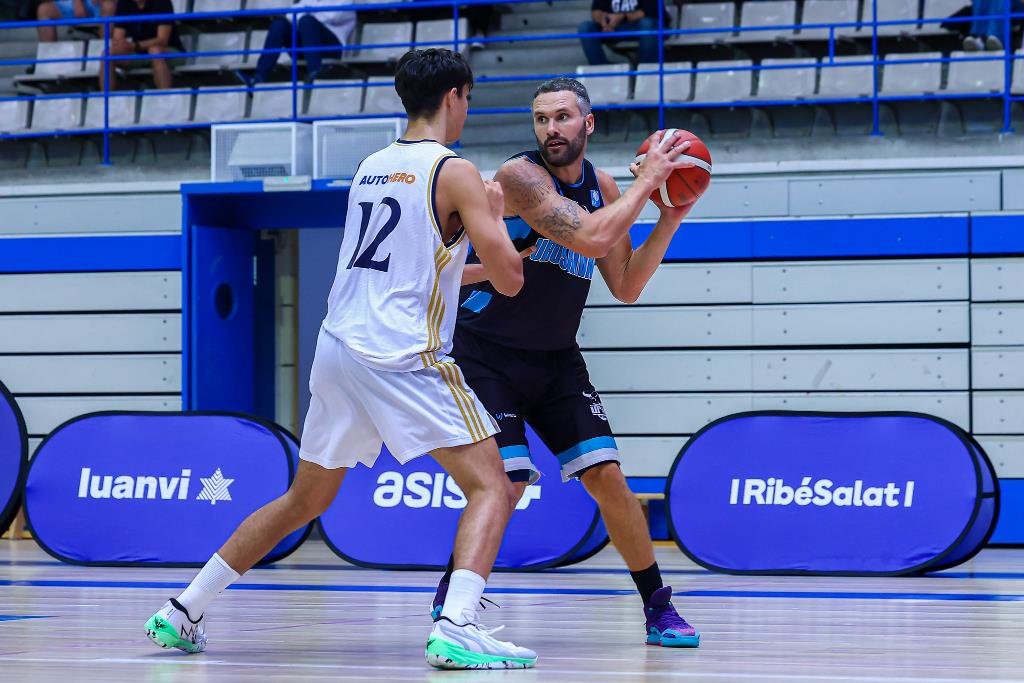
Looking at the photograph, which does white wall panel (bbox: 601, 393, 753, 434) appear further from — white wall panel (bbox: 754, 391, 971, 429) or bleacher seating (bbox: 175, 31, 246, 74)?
bleacher seating (bbox: 175, 31, 246, 74)

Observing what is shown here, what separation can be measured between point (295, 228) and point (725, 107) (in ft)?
11.3

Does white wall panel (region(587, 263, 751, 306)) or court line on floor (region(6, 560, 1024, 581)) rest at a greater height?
white wall panel (region(587, 263, 751, 306))

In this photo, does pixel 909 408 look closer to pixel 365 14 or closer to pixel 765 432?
pixel 765 432

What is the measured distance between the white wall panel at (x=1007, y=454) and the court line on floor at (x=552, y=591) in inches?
149

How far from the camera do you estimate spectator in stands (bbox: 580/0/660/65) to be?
1189 centimetres

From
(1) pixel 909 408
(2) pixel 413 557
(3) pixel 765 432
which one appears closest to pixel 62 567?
(2) pixel 413 557

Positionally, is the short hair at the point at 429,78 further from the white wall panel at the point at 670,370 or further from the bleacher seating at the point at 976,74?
the bleacher seating at the point at 976,74

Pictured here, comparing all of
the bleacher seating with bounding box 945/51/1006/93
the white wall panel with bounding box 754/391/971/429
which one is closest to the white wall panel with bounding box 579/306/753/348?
the white wall panel with bounding box 754/391/971/429

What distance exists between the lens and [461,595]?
3.98 metres

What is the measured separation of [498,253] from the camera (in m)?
4.12

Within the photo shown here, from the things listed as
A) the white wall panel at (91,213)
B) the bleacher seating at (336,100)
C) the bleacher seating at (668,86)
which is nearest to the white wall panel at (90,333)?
the white wall panel at (91,213)

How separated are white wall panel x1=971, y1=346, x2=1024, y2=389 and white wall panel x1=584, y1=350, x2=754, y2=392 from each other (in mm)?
1531

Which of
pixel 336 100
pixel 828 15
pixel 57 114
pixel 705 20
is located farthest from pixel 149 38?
pixel 828 15

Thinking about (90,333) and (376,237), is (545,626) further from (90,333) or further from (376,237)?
(90,333)
